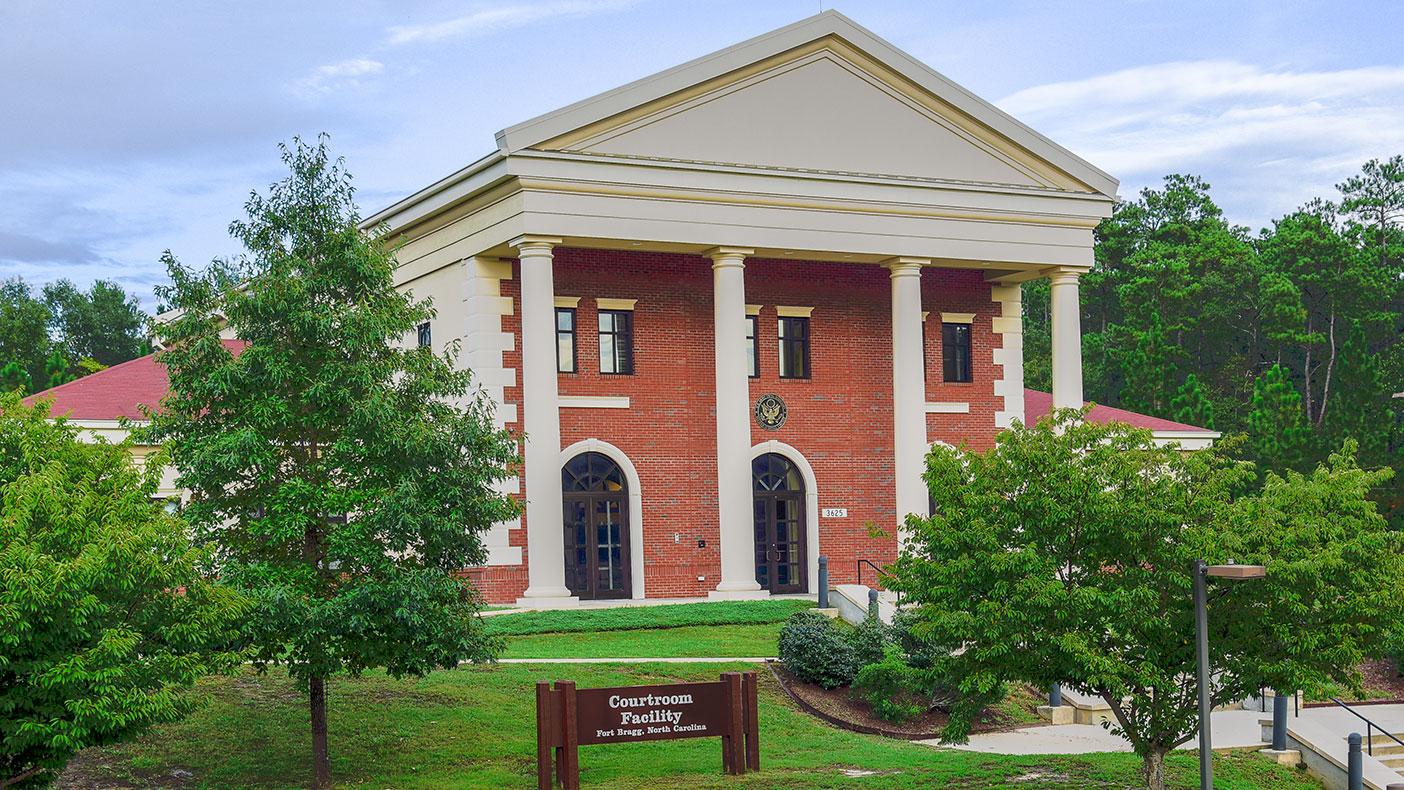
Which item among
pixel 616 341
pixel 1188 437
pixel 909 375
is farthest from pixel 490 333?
pixel 1188 437

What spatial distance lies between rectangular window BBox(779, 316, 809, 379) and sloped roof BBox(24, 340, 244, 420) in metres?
12.6

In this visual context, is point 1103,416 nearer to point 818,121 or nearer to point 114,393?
point 818,121

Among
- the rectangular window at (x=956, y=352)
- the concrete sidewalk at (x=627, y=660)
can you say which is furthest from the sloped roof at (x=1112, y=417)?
the concrete sidewalk at (x=627, y=660)

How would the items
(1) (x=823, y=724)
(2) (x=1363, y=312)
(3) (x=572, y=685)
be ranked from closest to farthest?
(3) (x=572, y=685), (1) (x=823, y=724), (2) (x=1363, y=312)

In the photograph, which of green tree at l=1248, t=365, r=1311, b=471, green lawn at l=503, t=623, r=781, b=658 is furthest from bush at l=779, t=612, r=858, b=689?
green tree at l=1248, t=365, r=1311, b=471

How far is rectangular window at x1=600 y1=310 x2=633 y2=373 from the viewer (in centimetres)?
3484

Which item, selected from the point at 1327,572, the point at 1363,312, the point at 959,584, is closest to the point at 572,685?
the point at 959,584

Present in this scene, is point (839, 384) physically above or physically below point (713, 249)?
below

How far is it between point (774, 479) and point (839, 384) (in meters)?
2.83

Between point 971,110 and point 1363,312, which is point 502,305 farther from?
point 1363,312

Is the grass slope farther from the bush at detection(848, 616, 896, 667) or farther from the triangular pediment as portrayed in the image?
the triangular pediment

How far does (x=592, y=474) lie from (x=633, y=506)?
3.83 ft

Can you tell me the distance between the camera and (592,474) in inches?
1358

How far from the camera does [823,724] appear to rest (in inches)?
908
